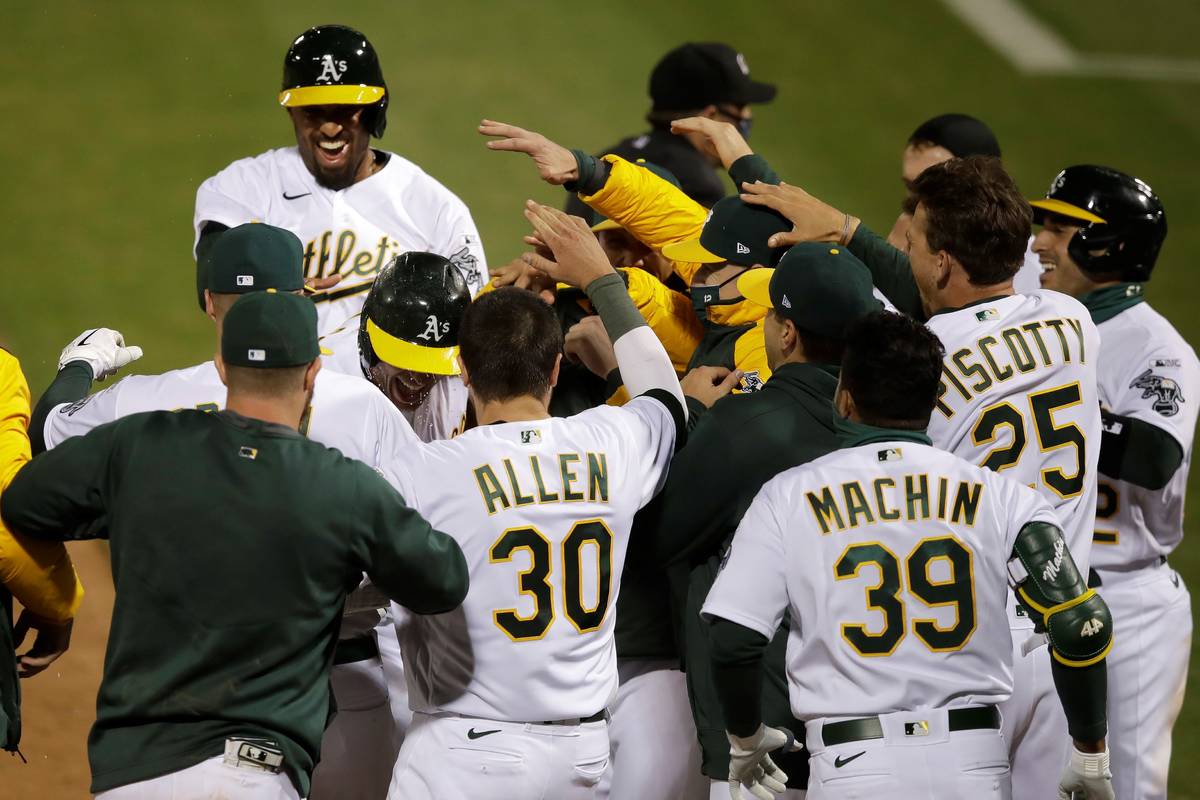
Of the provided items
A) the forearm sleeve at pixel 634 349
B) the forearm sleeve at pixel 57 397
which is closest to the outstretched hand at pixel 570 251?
the forearm sleeve at pixel 634 349

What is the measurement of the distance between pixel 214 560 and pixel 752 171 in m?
2.19

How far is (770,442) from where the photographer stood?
3.48 metres

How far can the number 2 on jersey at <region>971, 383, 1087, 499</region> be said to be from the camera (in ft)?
12.3

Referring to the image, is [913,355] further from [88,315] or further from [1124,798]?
[88,315]

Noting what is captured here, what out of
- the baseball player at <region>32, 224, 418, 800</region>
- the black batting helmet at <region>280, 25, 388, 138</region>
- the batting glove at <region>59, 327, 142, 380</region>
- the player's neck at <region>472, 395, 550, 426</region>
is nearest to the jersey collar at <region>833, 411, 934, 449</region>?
the player's neck at <region>472, 395, 550, 426</region>

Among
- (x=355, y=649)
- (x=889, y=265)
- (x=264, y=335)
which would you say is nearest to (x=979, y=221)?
(x=889, y=265)

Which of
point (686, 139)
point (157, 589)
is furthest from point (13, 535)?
point (686, 139)

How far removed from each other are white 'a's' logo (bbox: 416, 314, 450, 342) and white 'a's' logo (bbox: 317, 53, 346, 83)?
1732 mm

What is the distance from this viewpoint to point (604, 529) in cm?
332

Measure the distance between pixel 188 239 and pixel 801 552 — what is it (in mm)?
7195

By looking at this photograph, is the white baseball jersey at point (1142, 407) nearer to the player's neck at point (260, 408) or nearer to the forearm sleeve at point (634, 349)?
the forearm sleeve at point (634, 349)

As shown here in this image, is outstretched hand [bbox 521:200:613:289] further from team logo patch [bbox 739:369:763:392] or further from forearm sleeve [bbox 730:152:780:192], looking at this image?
forearm sleeve [bbox 730:152:780:192]

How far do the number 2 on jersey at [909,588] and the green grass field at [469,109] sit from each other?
252 inches

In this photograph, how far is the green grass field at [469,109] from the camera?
362 inches
